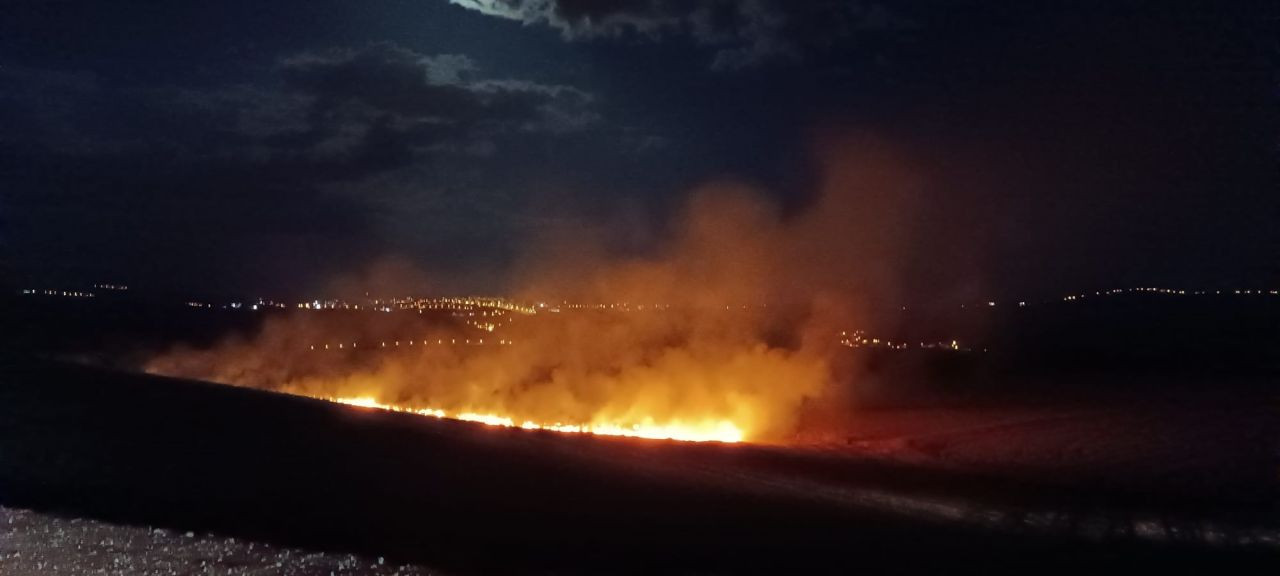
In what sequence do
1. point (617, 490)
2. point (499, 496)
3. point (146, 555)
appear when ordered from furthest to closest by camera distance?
point (617, 490) → point (499, 496) → point (146, 555)

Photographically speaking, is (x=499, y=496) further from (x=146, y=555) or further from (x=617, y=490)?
(x=146, y=555)

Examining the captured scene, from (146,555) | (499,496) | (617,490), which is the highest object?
(617,490)

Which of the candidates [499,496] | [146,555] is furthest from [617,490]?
[146,555]

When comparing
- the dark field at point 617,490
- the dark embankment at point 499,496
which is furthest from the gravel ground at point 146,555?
the dark embankment at point 499,496

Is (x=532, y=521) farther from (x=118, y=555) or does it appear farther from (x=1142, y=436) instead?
(x=1142, y=436)

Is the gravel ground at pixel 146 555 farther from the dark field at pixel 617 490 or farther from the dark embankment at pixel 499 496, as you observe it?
the dark embankment at pixel 499 496

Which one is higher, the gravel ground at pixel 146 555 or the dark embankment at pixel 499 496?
the dark embankment at pixel 499 496

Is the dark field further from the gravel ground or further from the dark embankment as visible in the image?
the gravel ground

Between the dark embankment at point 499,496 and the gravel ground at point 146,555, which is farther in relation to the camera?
the dark embankment at point 499,496

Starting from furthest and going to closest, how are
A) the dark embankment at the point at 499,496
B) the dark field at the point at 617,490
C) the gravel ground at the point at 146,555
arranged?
1. the dark field at the point at 617,490
2. the dark embankment at the point at 499,496
3. the gravel ground at the point at 146,555
